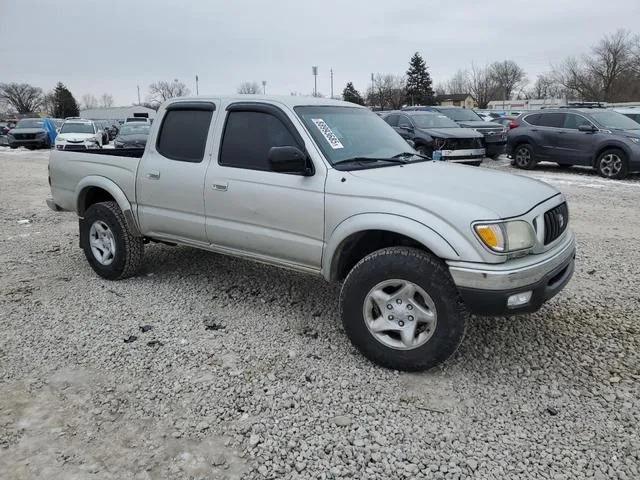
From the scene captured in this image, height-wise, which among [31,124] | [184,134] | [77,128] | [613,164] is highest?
[31,124]

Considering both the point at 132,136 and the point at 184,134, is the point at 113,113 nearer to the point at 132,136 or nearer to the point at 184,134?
the point at 132,136

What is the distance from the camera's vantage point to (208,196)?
4.27 metres

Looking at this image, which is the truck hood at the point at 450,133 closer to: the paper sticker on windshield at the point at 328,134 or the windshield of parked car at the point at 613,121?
the windshield of parked car at the point at 613,121

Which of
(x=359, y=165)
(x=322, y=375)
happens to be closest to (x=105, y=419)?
(x=322, y=375)

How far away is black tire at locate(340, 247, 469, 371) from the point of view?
316cm

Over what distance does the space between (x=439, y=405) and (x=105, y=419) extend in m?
1.94

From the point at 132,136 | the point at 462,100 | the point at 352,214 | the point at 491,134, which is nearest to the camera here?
the point at 352,214

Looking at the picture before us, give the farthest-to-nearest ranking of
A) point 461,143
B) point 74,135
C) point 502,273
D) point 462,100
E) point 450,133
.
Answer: point 462,100
point 74,135
point 450,133
point 461,143
point 502,273

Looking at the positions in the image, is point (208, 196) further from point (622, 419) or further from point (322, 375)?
point (622, 419)

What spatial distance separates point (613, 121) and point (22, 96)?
102243 mm

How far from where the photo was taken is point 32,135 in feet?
87.9

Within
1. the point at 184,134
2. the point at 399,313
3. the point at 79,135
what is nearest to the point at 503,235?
the point at 399,313

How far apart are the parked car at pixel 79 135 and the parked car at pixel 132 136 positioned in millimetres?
1264

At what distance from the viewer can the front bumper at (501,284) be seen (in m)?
3.00
